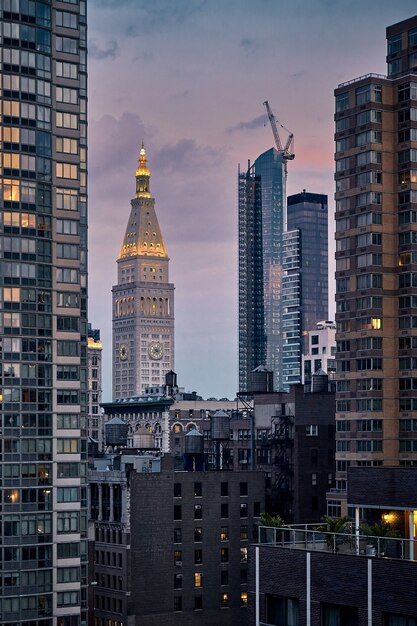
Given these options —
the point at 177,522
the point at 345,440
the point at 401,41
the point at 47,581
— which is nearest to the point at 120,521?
the point at 177,522

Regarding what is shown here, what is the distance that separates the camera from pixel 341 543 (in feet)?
214

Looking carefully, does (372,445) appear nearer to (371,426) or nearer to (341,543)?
(371,426)

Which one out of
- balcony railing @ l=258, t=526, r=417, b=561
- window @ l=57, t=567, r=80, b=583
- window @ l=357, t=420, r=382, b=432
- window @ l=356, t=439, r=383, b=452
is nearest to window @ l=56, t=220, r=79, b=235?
window @ l=57, t=567, r=80, b=583

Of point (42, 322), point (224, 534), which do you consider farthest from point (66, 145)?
point (224, 534)

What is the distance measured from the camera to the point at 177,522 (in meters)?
182

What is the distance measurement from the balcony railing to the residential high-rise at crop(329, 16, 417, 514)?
335ft

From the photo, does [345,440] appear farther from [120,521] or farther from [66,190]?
[66,190]

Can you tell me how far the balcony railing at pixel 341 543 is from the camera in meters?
62.2

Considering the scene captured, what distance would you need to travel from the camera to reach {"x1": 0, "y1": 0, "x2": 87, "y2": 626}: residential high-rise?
134 m

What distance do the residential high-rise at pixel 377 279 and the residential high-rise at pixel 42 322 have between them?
1778 inches

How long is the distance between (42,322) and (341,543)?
78334mm

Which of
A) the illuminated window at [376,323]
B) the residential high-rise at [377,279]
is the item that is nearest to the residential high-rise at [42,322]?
the residential high-rise at [377,279]

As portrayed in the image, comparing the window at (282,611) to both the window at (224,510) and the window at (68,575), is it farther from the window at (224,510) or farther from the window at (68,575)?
the window at (224,510)

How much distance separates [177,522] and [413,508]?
108154 millimetres
